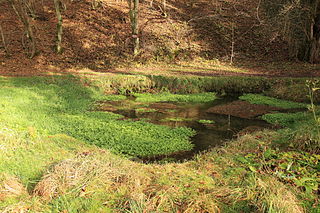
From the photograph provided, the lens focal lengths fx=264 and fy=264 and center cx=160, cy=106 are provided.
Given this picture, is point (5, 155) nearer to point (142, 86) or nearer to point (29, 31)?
point (142, 86)

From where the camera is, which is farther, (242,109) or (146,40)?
(146,40)

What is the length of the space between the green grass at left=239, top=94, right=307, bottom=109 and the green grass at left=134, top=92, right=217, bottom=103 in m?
1.98

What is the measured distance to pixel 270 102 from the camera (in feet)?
46.2

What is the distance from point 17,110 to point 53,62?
36.0 ft

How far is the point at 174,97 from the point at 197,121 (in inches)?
163

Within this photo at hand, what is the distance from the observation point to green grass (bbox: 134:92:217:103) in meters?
14.3

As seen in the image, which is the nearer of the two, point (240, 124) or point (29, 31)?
point (240, 124)

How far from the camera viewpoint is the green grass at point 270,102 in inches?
524

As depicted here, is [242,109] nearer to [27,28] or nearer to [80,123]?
[80,123]

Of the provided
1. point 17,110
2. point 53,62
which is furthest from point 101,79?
point 17,110

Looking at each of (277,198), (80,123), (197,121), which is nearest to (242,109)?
(197,121)

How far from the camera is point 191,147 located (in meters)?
8.17

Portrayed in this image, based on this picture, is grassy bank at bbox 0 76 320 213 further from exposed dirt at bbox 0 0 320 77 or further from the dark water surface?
exposed dirt at bbox 0 0 320 77

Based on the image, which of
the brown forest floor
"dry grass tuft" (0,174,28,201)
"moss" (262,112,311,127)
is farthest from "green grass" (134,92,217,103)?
"dry grass tuft" (0,174,28,201)
